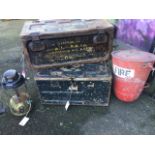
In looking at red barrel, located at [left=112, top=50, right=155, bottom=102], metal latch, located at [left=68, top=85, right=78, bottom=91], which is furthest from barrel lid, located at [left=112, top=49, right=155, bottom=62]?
metal latch, located at [left=68, top=85, right=78, bottom=91]

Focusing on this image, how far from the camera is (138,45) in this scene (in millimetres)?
3350

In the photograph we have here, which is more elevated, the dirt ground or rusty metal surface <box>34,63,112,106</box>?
rusty metal surface <box>34,63,112,106</box>

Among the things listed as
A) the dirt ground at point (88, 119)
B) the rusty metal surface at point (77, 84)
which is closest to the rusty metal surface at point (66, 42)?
the rusty metal surface at point (77, 84)

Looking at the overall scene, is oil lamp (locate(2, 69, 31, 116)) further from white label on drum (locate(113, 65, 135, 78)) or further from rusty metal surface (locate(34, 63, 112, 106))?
white label on drum (locate(113, 65, 135, 78))

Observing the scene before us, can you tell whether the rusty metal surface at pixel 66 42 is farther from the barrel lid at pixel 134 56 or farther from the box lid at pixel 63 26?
the barrel lid at pixel 134 56

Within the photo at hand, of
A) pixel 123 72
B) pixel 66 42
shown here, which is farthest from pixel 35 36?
pixel 123 72

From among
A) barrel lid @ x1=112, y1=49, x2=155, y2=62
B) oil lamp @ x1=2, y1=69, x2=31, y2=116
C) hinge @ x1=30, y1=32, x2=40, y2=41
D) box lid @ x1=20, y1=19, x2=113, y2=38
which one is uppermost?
box lid @ x1=20, y1=19, x2=113, y2=38

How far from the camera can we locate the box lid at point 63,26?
1976mm

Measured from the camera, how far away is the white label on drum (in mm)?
1963

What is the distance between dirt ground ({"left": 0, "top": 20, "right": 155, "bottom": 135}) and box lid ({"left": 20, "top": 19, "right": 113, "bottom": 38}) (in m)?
0.86

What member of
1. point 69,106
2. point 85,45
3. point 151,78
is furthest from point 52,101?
point 151,78

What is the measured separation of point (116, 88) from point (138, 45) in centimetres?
146

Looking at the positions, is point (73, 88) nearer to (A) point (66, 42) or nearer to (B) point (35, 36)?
(A) point (66, 42)

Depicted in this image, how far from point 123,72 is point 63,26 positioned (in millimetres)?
831
